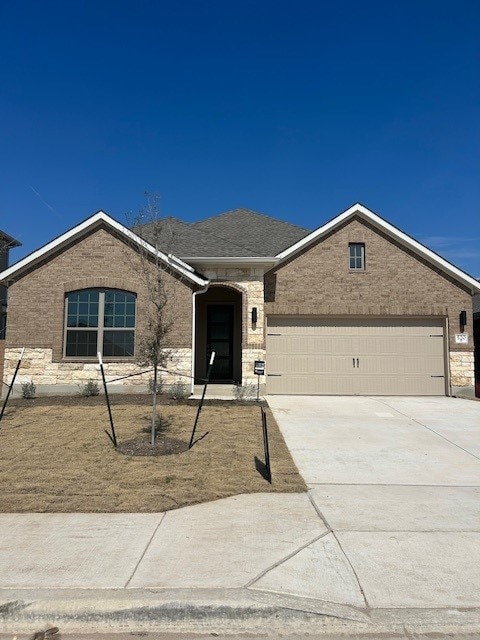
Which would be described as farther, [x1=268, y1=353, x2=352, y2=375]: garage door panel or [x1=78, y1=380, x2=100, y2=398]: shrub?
[x1=268, y1=353, x2=352, y2=375]: garage door panel

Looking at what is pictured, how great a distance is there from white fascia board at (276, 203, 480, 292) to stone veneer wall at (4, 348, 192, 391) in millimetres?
5053

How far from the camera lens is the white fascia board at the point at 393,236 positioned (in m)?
14.1

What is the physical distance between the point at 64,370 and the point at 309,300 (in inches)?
290

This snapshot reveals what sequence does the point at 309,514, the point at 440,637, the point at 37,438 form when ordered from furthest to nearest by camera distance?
1. the point at 37,438
2. the point at 309,514
3. the point at 440,637

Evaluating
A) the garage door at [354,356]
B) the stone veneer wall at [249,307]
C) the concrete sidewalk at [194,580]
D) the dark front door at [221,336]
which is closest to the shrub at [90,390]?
the stone veneer wall at [249,307]

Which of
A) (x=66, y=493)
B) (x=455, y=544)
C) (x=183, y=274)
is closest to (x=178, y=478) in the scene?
(x=66, y=493)

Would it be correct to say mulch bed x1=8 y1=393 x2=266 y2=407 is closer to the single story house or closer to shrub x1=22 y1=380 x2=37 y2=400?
shrub x1=22 y1=380 x2=37 y2=400

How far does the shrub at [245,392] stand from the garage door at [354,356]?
3.34 ft

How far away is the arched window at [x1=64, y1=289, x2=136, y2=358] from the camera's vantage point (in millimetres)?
12867

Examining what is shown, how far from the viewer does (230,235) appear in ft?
53.4

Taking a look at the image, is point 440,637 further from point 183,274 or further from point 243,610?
point 183,274

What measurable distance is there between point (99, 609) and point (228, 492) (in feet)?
8.17

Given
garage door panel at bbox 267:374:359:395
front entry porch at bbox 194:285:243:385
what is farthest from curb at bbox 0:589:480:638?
front entry porch at bbox 194:285:243:385

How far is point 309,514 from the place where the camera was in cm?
490
